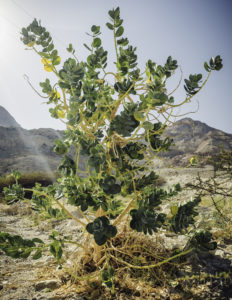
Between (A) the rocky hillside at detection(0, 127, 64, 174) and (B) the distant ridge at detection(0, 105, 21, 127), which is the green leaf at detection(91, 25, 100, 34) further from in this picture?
(B) the distant ridge at detection(0, 105, 21, 127)

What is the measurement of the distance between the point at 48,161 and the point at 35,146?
4.29 metres

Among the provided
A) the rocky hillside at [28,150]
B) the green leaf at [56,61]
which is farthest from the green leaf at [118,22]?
the rocky hillside at [28,150]

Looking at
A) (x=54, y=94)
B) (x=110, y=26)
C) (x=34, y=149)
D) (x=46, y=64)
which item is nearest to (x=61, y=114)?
(x=54, y=94)

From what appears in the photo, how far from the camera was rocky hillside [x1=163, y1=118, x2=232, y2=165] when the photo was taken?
4.65 feet

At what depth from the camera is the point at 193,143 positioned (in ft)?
10.8

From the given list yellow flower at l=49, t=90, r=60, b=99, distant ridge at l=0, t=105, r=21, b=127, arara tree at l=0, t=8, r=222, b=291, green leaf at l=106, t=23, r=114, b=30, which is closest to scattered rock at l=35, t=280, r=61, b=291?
arara tree at l=0, t=8, r=222, b=291

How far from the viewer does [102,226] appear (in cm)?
84

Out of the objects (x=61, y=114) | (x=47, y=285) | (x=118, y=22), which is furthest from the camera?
(x=61, y=114)

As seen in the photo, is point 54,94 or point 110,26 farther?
point 54,94

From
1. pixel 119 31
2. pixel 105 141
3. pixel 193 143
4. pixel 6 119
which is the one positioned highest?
pixel 6 119

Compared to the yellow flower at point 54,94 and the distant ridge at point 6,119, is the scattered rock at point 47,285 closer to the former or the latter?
the yellow flower at point 54,94

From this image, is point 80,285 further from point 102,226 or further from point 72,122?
point 72,122

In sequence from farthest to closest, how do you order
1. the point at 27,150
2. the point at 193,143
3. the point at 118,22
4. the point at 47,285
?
the point at 27,150 < the point at 193,143 < the point at 47,285 < the point at 118,22

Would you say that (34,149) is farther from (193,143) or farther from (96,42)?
(96,42)
